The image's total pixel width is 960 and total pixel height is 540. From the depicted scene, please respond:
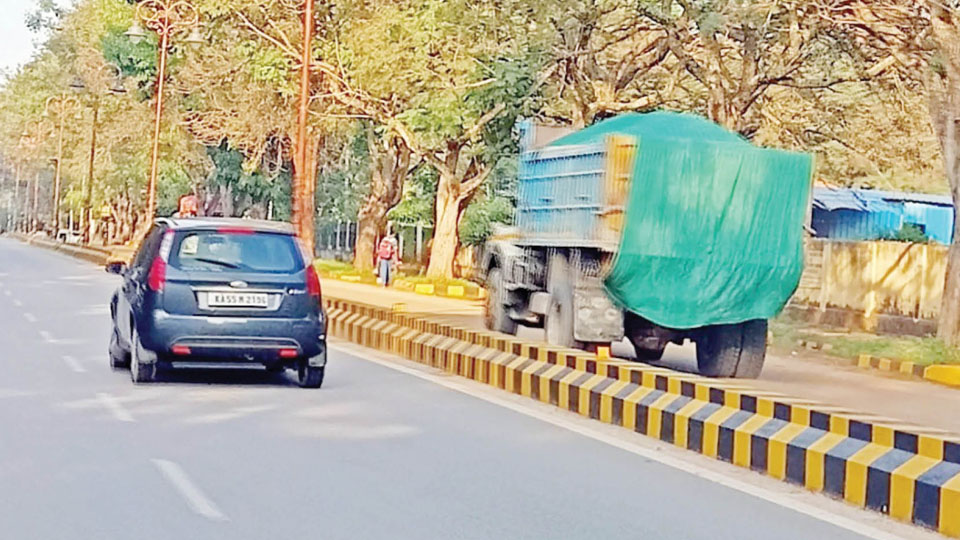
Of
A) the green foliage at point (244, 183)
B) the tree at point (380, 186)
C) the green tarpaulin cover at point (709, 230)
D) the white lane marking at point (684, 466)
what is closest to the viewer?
the white lane marking at point (684, 466)

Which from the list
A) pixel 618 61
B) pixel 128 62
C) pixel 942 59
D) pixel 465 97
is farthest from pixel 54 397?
pixel 128 62

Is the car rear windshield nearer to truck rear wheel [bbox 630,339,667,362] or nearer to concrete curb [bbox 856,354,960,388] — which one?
A: truck rear wheel [bbox 630,339,667,362]

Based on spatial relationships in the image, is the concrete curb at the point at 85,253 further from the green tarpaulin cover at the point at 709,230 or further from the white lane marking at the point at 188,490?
the white lane marking at the point at 188,490

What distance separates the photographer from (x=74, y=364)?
1639 cm

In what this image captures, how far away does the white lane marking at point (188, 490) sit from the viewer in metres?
8.41

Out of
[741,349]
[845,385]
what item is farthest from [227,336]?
[845,385]

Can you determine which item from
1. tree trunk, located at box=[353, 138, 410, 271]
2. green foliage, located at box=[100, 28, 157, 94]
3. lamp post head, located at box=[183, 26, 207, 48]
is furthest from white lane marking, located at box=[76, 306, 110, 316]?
green foliage, located at box=[100, 28, 157, 94]

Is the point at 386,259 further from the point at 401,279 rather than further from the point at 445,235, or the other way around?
the point at 445,235

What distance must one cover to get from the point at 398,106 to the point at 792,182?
24.2 m

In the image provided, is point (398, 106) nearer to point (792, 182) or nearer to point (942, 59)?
point (942, 59)

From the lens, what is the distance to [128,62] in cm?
5719

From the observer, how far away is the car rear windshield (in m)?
14.2

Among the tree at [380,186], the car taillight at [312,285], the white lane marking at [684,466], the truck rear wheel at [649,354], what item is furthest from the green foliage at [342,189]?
the car taillight at [312,285]

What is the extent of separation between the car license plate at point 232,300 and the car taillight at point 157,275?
45cm
